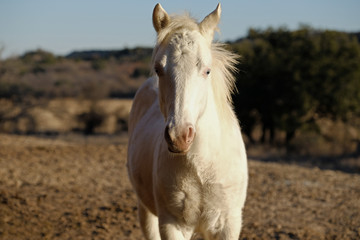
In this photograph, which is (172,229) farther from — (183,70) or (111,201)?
(111,201)

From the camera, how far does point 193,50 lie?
239 cm

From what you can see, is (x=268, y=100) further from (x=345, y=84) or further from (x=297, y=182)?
(x=297, y=182)

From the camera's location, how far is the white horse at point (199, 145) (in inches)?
93.3

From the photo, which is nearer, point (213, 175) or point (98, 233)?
point (213, 175)

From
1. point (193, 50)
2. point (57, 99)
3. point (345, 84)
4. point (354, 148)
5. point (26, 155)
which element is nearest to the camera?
point (193, 50)

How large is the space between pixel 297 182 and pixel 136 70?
39552 mm

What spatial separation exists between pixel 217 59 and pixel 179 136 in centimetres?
85

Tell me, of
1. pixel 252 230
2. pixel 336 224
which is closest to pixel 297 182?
pixel 336 224

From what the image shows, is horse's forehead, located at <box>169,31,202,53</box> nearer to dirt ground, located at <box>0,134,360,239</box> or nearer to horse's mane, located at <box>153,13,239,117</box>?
horse's mane, located at <box>153,13,239,117</box>

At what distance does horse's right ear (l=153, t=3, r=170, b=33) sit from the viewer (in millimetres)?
2643

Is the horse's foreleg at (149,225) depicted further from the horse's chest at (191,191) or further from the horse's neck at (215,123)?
the horse's neck at (215,123)

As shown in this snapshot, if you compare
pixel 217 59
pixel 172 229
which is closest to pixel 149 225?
pixel 172 229

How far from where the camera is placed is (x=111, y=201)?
20.2ft

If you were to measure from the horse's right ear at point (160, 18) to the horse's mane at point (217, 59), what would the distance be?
0.05 metres
